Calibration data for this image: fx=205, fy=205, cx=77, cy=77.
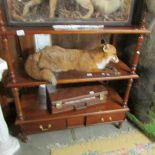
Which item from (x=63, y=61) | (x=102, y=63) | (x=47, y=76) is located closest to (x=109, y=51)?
(x=102, y=63)

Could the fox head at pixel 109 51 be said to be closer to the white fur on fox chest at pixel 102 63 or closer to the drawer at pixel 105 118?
the white fur on fox chest at pixel 102 63

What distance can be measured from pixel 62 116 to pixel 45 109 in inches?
6.0

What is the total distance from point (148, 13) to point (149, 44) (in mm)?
217

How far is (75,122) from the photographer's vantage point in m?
1.59

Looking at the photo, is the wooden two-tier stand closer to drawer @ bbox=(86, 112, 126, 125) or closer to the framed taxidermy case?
drawer @ bbox=(86, 112, 126, 125)

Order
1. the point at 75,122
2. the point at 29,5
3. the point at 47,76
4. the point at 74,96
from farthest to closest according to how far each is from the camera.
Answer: the point at 75,122
the point at 74,96
the point at 47,76
the point at 29,5

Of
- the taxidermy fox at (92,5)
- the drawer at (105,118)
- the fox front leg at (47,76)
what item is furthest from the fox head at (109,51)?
the drawer at (105,118)

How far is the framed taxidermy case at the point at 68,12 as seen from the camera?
3.74 ft

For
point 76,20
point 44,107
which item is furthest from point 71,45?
point 44,107

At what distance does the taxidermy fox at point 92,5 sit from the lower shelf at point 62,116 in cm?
71

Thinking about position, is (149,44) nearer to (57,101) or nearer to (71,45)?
(71,45)

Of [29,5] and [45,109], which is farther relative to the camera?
[45,109]

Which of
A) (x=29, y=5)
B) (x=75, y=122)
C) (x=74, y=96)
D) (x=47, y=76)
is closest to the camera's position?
(x=29, y=5)

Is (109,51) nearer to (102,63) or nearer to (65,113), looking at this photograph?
(102,63)
